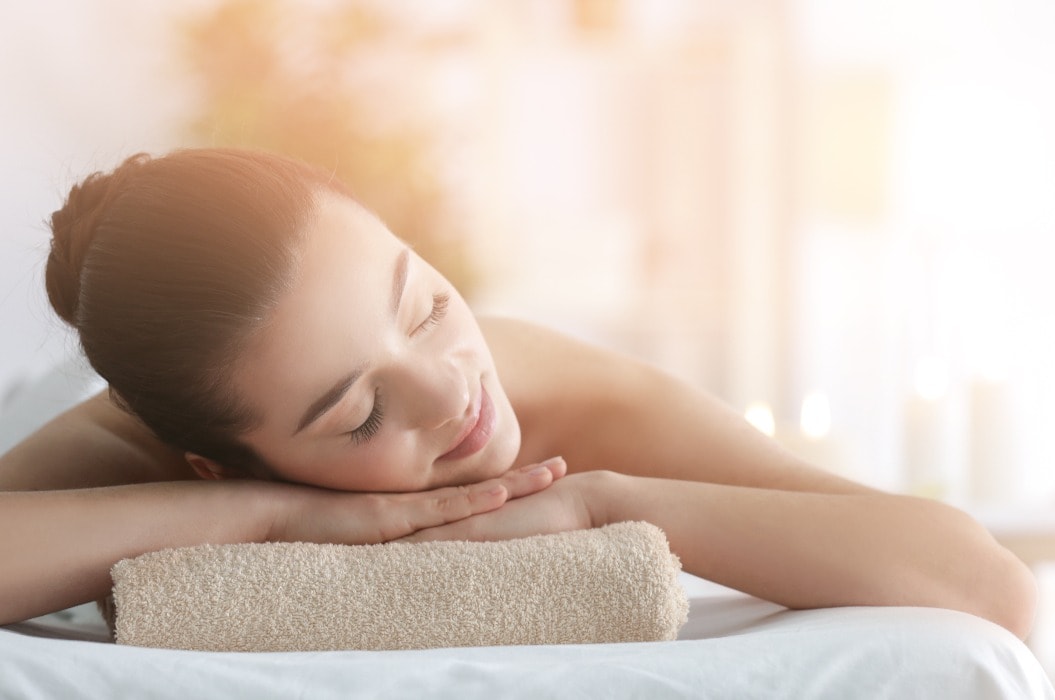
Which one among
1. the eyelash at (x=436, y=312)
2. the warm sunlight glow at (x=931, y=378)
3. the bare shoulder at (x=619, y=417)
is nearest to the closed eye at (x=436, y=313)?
the eyelash at (x=436, y=312)

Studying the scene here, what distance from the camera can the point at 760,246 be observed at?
3.61 meters

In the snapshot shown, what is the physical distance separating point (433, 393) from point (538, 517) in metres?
0.15

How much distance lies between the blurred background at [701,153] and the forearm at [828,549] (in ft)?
8.35

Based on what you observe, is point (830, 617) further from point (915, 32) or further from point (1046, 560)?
point (915, 32)

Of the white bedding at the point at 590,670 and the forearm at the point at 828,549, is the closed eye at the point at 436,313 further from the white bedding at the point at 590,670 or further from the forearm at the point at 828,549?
the white bedding at the point at 590,670

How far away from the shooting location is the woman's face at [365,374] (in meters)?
0.99

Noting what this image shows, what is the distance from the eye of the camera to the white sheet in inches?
29.8

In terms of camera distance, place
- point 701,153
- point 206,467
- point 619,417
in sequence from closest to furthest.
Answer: point 206,467
point 619,417
point 701,153

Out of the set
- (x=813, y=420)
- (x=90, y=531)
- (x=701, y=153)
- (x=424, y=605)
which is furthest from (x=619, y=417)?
(x=701, y=153)

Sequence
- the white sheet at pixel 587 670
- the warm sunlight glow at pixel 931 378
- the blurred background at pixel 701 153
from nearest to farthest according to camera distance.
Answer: the white sheet at pixel 587 670, the warm sunlight glow at pixel 931 378, the blurred background at pixel 701 153

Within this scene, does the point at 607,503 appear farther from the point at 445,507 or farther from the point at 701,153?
the point at 701,153

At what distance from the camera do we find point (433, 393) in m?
1.03

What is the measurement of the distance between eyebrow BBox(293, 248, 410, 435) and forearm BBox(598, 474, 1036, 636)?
26 centimetres

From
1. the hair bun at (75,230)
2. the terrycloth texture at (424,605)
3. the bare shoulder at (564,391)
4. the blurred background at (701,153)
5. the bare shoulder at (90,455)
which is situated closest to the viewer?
the terrycloth texture at (424,605)
